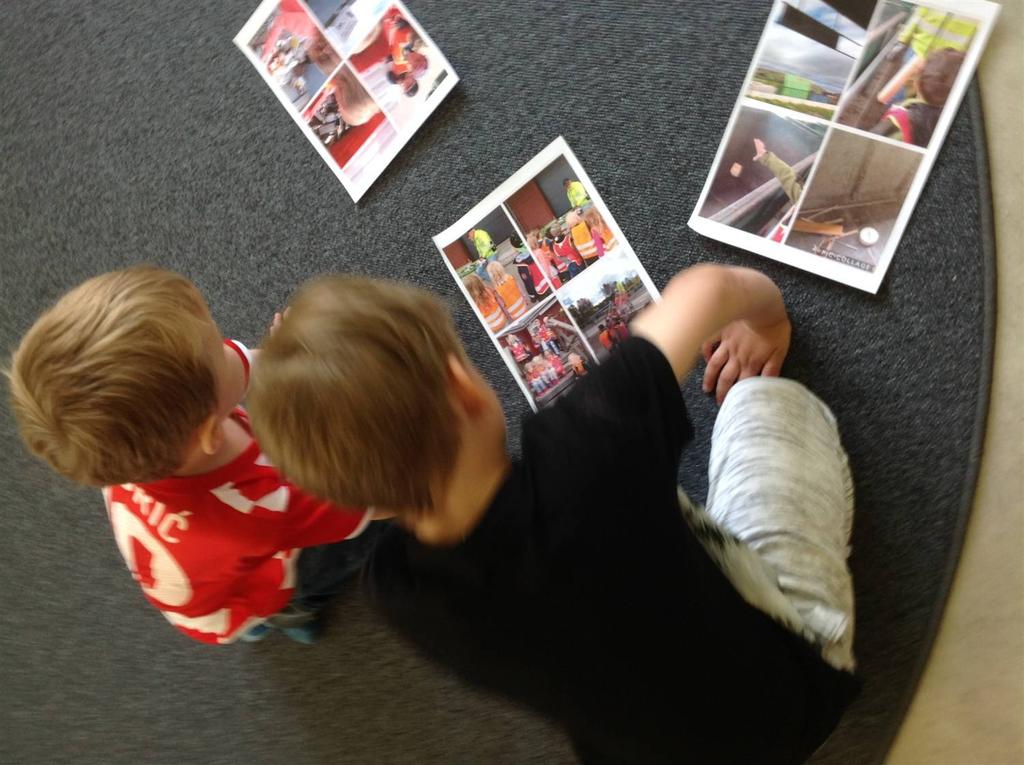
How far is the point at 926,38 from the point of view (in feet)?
2.87

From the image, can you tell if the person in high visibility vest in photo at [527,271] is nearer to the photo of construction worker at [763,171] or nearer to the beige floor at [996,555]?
the photo of construction worker at [763,171]

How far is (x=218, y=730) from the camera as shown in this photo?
106 centimetres

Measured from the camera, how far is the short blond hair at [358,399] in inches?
19.2

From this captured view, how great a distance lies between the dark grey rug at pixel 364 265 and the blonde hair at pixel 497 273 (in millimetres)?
65

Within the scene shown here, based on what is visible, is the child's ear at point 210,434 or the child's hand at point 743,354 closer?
the child's ear at point 210,434

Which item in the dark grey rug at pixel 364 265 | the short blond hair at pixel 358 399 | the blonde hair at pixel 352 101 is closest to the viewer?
the short blond hair at pixel 358 399

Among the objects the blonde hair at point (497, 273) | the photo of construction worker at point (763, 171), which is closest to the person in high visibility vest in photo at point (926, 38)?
the photo of construction worker at point (763, 171)

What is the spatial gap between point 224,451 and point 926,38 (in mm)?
937

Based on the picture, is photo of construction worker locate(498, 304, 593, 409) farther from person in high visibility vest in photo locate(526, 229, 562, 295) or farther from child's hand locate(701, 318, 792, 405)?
child's hand locate(701, 318, 792, 405)

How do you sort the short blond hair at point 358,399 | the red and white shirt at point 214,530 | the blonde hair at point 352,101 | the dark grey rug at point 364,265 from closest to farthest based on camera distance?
the short blond hair at point 358,399
the red and white shirt at point 214,530
the dark grey rug at point 364,265
the blonde hair at point 352,101

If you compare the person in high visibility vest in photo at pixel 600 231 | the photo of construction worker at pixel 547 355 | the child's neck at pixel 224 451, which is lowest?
the photo of construction worker at pixel 547 355

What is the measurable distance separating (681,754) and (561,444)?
266mm

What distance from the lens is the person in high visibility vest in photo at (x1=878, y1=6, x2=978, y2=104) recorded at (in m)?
0.87

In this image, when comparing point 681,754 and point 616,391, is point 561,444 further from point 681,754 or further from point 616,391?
point 681,754
